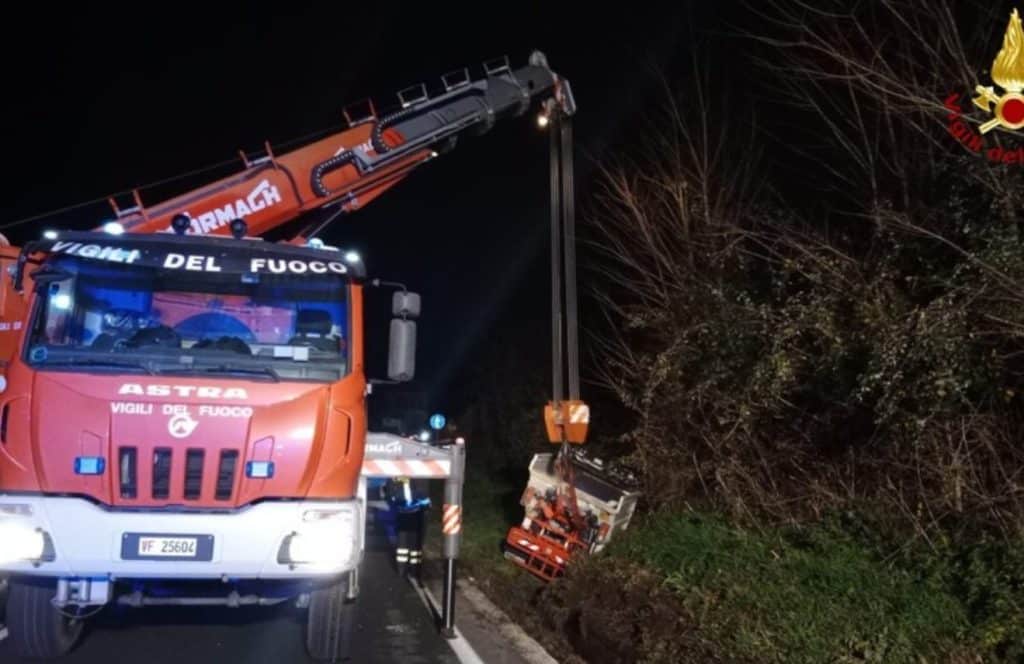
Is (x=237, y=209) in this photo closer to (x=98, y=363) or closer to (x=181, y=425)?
(x=98, y=363)

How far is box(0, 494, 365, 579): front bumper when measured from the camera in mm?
6254

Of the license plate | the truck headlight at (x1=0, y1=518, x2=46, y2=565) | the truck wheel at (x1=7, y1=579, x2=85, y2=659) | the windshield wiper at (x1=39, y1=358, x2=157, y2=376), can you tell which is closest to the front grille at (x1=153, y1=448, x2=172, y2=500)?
the license plate

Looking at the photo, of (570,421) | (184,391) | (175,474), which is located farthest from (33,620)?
(570,421)

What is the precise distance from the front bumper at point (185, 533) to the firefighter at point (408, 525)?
14.5ft

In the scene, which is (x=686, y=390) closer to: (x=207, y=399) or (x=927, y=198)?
(x=927, y=198)

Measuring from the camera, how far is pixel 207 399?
6488 millimetres

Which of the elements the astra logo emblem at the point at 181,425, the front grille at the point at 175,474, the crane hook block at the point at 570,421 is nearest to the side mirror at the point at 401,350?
the front grille at the point at 175,474

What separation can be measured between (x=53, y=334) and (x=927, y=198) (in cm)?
670

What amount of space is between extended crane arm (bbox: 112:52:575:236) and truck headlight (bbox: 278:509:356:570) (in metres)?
4.65

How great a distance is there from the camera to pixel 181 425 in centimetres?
643

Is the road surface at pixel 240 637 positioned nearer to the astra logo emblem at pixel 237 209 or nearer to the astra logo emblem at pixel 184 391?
the astra logo emblem at pixel 184 391

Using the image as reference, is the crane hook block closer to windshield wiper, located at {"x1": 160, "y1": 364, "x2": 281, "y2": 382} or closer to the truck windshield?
the truck windshield

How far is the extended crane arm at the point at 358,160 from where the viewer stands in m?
10.6

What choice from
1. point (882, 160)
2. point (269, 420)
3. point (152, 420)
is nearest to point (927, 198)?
point (882, 160)
